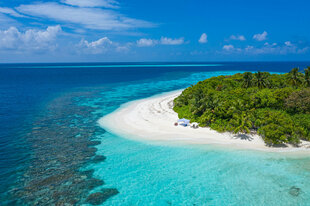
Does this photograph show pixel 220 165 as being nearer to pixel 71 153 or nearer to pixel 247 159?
pixel 247 159

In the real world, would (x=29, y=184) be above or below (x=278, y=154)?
below

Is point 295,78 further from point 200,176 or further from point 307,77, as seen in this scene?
point 200,176

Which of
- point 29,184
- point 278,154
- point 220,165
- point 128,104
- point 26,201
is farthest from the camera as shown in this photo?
point 128,104

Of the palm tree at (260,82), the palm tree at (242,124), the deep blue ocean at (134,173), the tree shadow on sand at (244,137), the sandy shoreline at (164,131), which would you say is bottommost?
the deep blue ocean at (134,173)

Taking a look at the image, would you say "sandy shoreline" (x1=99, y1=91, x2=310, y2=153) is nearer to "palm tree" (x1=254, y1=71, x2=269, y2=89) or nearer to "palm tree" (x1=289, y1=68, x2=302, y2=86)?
"palm tree" (x1=254, y1=71, x2=269, y2=89)

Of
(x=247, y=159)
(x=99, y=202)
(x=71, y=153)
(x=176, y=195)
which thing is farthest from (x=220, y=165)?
(x=71, y=153)

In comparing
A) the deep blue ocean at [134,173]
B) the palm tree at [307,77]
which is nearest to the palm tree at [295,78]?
the palm tree at [307,77]

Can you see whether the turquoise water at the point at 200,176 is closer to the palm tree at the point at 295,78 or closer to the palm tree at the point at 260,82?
the palm tree at the point at 260,82
